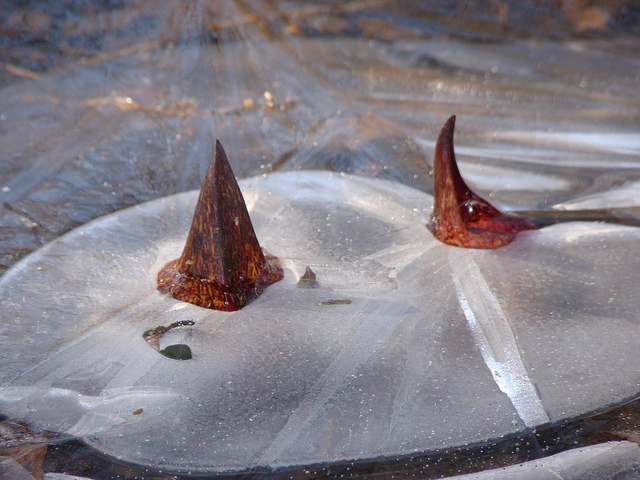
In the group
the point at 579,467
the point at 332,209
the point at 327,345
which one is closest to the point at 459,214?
the point at 332,209

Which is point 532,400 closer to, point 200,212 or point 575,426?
point 575,426

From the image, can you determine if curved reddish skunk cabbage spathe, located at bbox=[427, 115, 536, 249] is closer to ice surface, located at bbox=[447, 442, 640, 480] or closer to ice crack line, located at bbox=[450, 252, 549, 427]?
ice crack line, located at bbox=[450, 252, 549, 427]

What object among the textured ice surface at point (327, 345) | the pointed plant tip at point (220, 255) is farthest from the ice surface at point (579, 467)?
the pointed plant tip at point (220, 255)

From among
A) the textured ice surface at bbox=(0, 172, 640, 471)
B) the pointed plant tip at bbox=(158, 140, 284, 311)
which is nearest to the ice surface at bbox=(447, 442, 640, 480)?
the textured ice surface at bbox=(0, 172, 640, 471)

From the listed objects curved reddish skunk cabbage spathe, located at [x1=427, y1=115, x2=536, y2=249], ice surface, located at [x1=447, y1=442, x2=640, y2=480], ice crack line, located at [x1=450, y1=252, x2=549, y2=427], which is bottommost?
ice surface, located at [x1=447, y1=442, x2=640, y2=480]

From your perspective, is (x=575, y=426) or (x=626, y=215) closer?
(x=575, y=426)

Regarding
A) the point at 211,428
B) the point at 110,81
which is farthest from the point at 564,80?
the point at 211,428

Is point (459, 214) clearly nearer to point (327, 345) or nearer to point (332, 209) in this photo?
point (332, 209)
